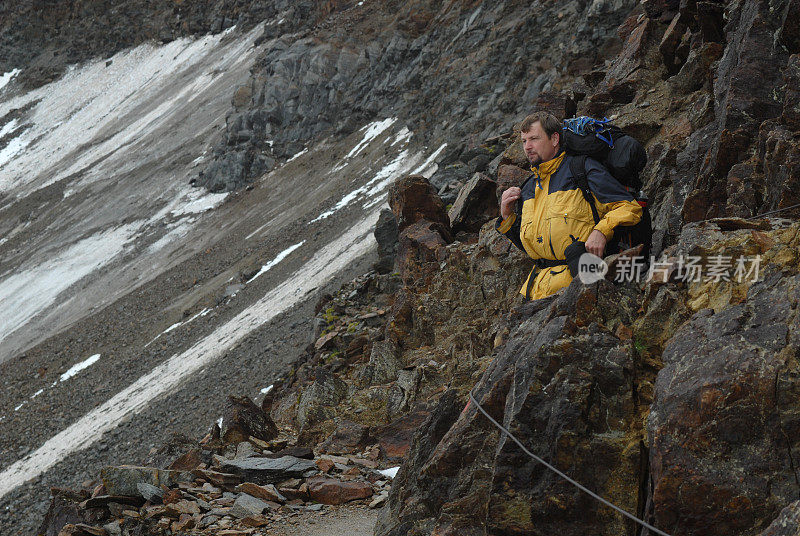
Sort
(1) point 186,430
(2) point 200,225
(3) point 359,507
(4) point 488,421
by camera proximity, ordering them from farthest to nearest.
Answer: (2) point 200,225 < (1) point 186,430 < (3) point 359,507 < (4) point 488,421

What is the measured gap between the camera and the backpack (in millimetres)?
5918

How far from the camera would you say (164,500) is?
24.6 ft

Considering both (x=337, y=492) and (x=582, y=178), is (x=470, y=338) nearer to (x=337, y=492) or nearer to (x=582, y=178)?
(x=337, y=492)

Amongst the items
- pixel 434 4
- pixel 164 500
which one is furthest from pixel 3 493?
pixel 434 4

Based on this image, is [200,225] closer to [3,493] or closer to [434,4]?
[434,4]

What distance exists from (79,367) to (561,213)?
96.8 feet

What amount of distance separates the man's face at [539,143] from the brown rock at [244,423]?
6420mm

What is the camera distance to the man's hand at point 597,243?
18.5ft

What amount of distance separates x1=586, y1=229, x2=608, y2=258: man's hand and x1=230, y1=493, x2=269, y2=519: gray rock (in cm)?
429

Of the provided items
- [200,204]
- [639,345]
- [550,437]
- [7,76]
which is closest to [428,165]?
[200,204]

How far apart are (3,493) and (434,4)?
41.5 m

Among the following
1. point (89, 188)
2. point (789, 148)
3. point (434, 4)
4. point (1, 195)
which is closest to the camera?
point (789, 148)

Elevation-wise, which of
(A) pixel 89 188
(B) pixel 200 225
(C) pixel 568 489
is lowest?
(B) pixel 200 225

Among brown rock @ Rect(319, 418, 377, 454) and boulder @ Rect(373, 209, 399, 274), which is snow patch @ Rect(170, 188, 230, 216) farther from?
brown rock @ Rect(319, 418, 377, 454)
